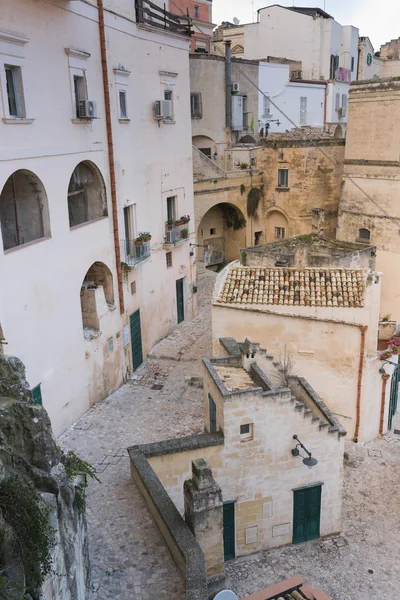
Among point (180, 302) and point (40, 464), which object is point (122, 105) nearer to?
point (180, 302)

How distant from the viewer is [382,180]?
26.7 metres

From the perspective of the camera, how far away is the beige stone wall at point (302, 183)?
1195 inches

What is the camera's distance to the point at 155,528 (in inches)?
370

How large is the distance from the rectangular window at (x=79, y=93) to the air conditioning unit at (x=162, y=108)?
4.74m

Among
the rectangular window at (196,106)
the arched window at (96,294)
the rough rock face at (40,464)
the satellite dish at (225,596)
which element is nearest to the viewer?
the rough rock face at (40,464)

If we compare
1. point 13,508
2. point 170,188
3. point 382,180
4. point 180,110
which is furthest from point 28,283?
point 382,180

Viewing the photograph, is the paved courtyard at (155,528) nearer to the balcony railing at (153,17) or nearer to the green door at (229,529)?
the green door at (229,529)

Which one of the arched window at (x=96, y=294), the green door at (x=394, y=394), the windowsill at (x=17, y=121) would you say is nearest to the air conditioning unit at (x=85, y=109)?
the windowsill at (x=17, y=121)

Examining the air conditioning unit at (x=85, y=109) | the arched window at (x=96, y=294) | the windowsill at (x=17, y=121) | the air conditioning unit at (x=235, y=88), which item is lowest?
the arched window at (x=96, y=294)

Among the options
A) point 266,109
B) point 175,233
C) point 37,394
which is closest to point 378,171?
point 175,233

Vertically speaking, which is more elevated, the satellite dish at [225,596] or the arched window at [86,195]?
the arched window at [86,195]

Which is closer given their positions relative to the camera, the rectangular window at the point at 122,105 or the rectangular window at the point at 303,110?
the rectangular window at the point at 122,105

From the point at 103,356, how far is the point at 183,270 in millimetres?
7477

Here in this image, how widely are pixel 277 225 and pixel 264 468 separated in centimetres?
2218
